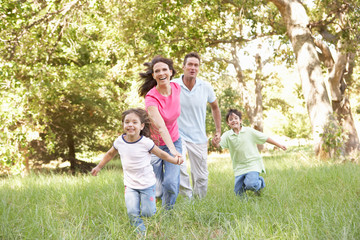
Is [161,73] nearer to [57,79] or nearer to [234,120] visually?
[234,120]

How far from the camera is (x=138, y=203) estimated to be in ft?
13.3

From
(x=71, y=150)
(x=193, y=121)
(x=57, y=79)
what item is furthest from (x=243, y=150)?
(x=71, y=150)

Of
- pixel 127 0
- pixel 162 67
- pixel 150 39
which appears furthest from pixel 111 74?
pixel 162 67

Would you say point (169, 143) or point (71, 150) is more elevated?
point (169, 143)

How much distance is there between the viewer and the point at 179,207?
4.56 m

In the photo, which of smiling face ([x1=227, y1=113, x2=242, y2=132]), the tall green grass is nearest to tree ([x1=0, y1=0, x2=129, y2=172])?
the tall green grass

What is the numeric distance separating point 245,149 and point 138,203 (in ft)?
6.99

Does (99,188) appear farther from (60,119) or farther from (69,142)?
(69,142)

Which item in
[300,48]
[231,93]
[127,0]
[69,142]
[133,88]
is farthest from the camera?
[231,93]

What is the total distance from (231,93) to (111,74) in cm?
1142

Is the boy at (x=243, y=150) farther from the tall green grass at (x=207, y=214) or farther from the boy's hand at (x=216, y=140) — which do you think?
the tall green grass at (x=207, y=214)

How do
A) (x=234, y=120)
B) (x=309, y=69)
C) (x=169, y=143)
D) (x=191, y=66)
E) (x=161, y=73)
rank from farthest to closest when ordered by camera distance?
(x=309, y=69), (x=234, y=120), (x=191, y=66), (x=161, y=73), (x=169, y=143)

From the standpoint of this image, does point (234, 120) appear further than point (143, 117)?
Yes

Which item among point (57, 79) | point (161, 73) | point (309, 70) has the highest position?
point (57, 79)
